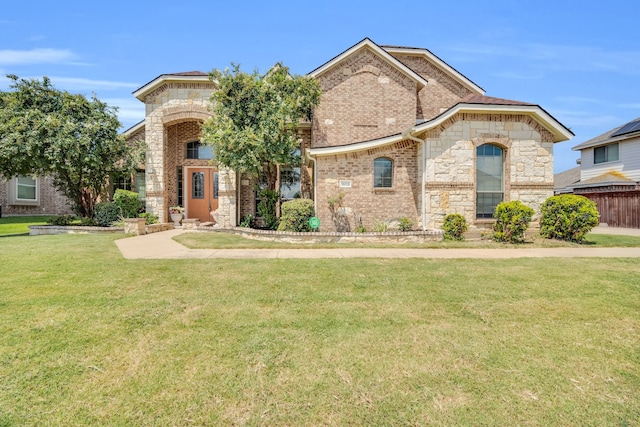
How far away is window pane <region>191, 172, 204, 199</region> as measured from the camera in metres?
16.7

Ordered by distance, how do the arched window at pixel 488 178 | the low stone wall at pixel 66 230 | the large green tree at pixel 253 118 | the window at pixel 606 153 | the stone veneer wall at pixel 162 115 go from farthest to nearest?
1. the window at pixel 606 153
2. the stone veneer wall at pixel 162 115
3. the low stone wall at pixel 66 230
4. the large green tree at pixel 253 118
5. the arched window at pixel 488 178

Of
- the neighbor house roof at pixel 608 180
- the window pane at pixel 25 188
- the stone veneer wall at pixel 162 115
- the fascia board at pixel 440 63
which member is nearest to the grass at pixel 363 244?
the stone veneer wall at pixel 162 115

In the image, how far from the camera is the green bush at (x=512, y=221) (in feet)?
33.2

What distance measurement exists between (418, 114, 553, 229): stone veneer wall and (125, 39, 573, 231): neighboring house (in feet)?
0.11

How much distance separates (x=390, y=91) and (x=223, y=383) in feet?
49.2

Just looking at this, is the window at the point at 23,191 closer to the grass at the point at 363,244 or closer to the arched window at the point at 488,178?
the grass at the point at 363,244

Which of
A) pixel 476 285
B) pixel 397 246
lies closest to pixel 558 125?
pixel 397 246

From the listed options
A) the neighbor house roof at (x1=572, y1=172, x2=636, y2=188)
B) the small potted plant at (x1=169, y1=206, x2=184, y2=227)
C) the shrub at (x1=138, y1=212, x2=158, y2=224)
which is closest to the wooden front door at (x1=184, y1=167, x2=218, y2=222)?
the small potted plant at (x1=169, y1=206, x2=184, y2=227)

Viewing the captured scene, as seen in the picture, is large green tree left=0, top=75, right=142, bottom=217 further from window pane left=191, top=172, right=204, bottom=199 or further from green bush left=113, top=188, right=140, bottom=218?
window pane left=191, top=172, right=204, bottom=199

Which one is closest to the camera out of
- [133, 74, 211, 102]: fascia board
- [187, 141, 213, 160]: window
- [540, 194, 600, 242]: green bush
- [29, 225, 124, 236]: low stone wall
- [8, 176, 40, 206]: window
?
[540, 194, 600, 242]: green bush

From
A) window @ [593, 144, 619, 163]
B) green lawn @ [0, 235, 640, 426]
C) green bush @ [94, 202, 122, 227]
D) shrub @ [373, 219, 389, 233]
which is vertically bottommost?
green lawn @ [0, 235, 640, 426]

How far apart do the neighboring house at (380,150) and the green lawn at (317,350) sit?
6356 millimetres

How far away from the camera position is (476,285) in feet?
17.3

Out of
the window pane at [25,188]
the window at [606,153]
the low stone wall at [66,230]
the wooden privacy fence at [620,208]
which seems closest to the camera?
the low stone wall at [66,230]
